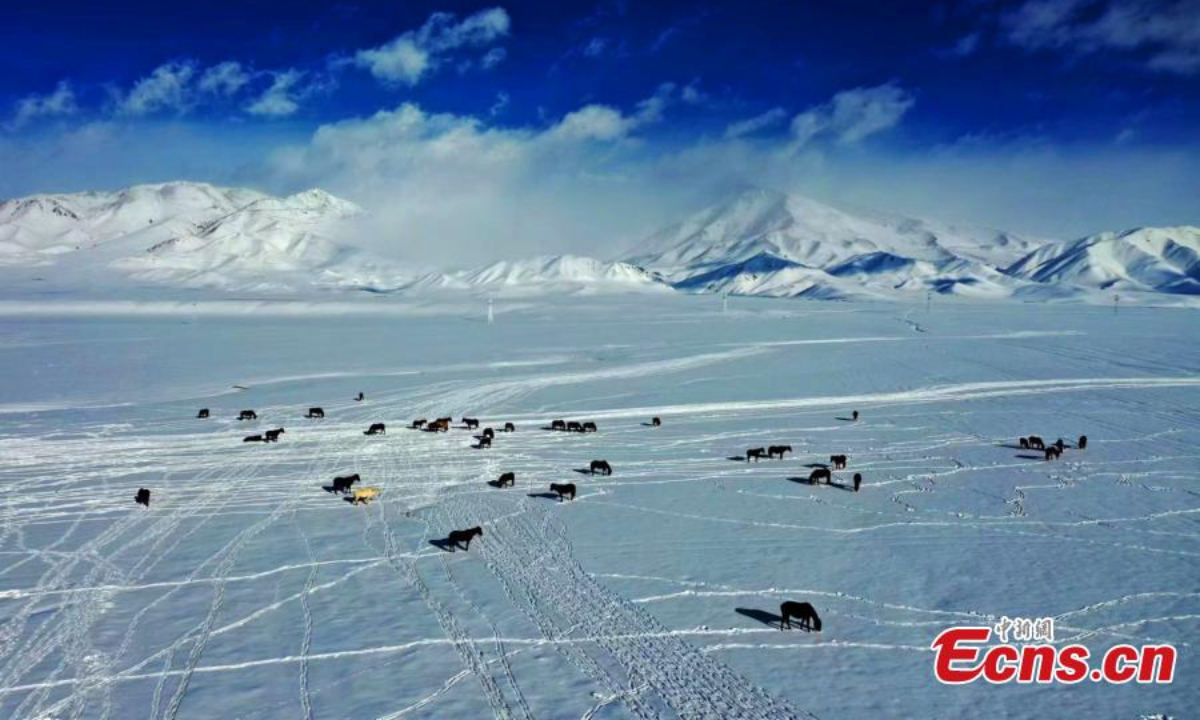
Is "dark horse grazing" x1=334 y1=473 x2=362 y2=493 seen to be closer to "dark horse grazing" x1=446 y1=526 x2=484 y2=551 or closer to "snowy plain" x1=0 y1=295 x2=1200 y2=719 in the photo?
"snowy plain" x1=0 y1=295 x2=1200 y2=719

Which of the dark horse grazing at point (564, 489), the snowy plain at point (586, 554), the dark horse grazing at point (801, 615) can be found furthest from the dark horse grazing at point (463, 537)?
the dark horse grazing at point (801, 615)

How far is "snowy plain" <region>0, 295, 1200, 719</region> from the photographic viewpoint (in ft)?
32.2

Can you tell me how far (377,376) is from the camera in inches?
1687

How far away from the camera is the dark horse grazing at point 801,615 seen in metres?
11.3

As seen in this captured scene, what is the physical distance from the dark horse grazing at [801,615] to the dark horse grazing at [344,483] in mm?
11621

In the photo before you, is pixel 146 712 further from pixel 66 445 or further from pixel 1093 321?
pixel 1093 321

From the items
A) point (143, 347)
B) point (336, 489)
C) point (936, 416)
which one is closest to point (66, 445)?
point (336, 489)

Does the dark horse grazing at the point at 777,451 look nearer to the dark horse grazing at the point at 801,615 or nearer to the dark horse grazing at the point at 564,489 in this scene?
the dark horse grazing at the point at 564,489

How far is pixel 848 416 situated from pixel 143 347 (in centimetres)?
5539

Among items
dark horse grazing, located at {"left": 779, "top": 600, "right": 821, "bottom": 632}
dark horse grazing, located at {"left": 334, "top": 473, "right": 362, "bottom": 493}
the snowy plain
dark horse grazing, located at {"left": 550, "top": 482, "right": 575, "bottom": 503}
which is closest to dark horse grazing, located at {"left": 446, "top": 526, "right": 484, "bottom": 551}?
the snowy plain

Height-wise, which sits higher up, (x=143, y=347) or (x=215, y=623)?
(x=143, y=347)

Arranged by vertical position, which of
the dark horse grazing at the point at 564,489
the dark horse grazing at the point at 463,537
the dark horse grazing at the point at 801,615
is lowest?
the dark horse grazing at the point at 801,615

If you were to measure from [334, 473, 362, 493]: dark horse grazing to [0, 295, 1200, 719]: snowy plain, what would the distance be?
794 millimetres

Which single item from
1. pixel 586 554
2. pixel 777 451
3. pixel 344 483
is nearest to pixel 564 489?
pixel 586 554
